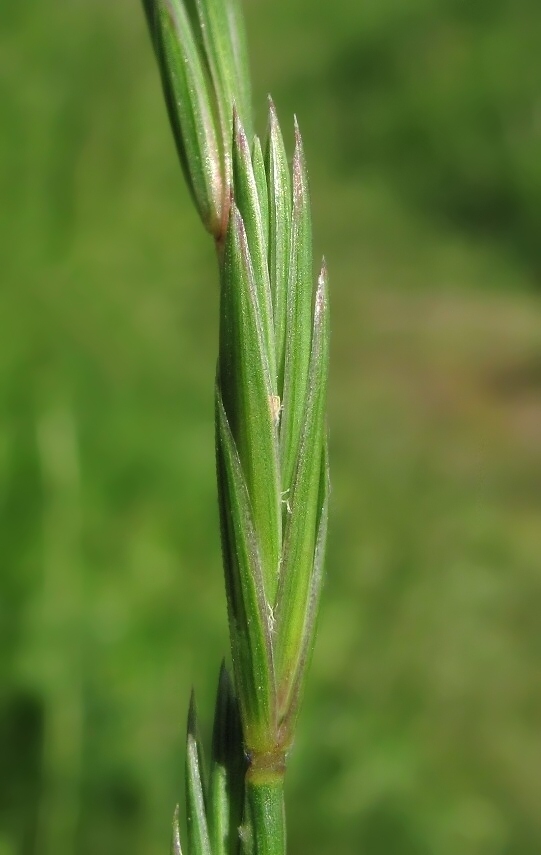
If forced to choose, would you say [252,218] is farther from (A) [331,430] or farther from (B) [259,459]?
(A) [331,430]

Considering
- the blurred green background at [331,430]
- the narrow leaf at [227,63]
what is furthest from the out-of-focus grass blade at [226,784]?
the blurred green background at [331,430]

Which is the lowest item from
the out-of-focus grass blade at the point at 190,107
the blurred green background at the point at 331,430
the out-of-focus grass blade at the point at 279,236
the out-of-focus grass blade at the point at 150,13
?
the blurred green background at the point at 331,430

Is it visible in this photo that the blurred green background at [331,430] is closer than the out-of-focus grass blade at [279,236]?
No

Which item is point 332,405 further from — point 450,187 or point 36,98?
point 36,98

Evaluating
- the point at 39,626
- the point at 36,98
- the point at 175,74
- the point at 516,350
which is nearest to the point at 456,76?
the point at 516,350

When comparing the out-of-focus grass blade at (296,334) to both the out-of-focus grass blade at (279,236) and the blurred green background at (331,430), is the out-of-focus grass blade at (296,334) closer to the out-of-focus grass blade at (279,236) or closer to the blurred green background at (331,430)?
the out-of-focus grass blade at (279,236)

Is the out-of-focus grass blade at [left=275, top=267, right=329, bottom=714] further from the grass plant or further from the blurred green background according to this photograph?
the blurred green background

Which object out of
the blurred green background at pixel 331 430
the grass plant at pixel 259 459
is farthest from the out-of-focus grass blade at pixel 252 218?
the blurred green background at pixel 331 430

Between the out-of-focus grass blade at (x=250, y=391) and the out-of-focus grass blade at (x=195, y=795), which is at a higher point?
the out-of-focus grass blade at (x=250, y=391)
